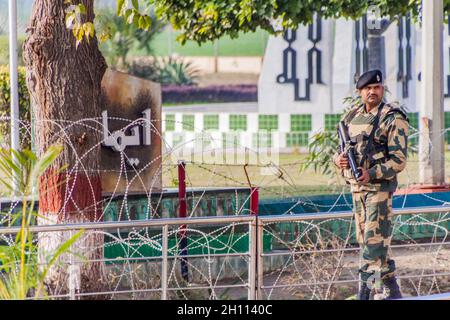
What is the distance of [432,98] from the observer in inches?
505

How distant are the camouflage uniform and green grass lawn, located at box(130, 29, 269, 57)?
21.4 meters

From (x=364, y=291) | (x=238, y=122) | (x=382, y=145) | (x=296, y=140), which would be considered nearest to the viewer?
(x=382, y=145)

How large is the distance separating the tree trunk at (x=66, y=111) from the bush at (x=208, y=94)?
795 inches

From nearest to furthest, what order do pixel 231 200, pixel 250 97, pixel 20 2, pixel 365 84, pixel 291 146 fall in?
pixel 365 84, pixel 231 200, pixel 20 2, pixel 291 146, pixel 250 97

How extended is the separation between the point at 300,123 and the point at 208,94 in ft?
9.53

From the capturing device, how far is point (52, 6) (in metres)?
8.52

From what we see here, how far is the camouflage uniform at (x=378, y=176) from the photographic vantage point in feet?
23.8

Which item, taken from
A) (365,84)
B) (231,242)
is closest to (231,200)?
(231,242)

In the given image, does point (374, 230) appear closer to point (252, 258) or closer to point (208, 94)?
point (252, 258)

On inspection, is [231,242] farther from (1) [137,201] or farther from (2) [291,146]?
(2) [291,146]

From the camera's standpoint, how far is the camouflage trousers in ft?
23.9

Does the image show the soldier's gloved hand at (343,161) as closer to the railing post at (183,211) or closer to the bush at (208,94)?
the railing post at (183,211)

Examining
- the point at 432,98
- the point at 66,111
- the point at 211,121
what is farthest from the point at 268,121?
the point at 66,111

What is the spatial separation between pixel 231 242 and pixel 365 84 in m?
2.18
